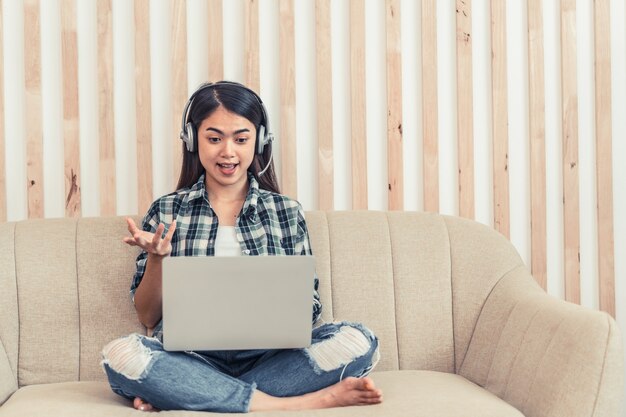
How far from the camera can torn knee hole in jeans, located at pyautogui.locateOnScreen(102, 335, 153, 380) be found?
1553 millimetres

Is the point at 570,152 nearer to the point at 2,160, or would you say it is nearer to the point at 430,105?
the point at 430,105

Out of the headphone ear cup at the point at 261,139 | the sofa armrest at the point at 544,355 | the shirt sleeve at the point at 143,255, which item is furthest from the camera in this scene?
the headphone ear cup at the point at 261,139

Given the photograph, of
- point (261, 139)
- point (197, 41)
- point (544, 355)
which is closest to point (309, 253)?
point (261, 139)

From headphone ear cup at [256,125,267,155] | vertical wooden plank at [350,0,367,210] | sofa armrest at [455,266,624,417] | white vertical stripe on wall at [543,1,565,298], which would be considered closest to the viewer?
sofa armrest at [455,266,624,417]

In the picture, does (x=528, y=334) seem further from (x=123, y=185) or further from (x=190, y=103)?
(x=123, y=185)

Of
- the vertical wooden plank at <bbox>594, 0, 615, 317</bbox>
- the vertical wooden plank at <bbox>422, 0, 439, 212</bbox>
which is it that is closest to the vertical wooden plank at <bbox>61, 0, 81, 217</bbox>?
the vertical wooden plank at <bbox>422, 0, 439, 212</bbox>

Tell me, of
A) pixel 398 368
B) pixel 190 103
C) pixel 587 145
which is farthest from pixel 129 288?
pixel 587 145

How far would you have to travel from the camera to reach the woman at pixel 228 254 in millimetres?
1551

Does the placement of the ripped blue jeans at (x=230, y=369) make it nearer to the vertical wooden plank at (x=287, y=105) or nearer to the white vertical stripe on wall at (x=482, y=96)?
the vertical wooden plank at (x=287, y=105)

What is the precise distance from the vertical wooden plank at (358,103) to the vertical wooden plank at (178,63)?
0.49 meters

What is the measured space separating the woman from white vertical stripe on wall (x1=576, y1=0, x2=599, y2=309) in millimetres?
956

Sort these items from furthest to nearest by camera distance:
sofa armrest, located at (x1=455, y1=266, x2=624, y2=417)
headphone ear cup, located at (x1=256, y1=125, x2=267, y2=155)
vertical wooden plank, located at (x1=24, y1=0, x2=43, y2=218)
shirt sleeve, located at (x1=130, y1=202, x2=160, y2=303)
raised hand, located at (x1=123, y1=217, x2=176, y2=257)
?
vertical wooden plank, located at (x1=24, y1=0, x2=43, y2=218) → headphone ear cup, located at (x1=256, y1=125, x2=267, y2=155) → shirt sleeve, located at (x1=130, y1=202, x2=160, y2=303) → raised hand, located at (x1=123, y1=217, x2=176, y2=257) → sofa armrest, located at (x1=455, y1=266, x2=624, y2=417)

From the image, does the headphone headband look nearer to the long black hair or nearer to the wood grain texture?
the long black hair

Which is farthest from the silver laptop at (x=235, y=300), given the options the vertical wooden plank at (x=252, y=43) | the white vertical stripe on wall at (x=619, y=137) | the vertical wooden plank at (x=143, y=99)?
the white vertical stripe on wall at (x=619, y=137)
